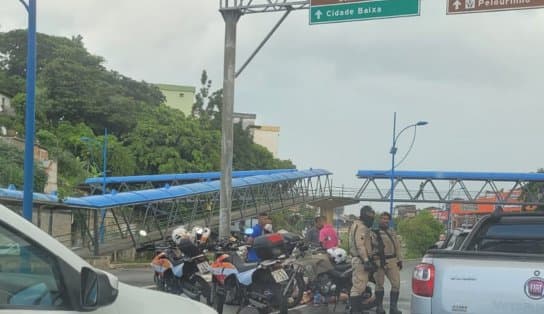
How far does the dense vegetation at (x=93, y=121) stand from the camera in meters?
47.2

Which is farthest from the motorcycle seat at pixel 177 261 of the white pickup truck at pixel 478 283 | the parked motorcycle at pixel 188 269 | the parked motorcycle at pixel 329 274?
the white pickup truck at pixel 478 283

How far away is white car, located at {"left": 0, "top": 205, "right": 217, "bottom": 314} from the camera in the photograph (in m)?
2.68

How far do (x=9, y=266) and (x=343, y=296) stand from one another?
29.3ft

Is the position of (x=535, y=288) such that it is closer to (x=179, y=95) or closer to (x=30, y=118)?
(x=30, y=118)

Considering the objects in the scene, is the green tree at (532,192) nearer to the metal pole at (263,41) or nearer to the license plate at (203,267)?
the metal pole at (263,41)

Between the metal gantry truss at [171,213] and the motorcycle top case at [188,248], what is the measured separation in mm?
5619

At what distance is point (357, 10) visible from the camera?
14305 mm

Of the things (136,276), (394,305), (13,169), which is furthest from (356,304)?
(13,169)

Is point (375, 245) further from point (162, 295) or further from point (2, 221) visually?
point (2, 221)

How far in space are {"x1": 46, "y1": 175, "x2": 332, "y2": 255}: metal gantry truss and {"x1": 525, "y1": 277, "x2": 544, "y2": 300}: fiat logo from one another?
11.5 metres

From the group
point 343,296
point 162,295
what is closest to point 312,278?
point 343,296

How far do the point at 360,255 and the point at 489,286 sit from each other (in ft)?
17.0

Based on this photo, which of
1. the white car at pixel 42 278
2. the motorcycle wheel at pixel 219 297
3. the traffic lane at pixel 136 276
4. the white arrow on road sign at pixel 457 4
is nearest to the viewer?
the white car at pixel 42 278

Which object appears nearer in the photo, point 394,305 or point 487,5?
point 394,305
